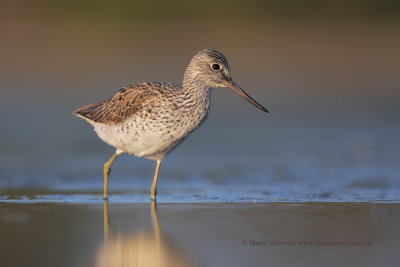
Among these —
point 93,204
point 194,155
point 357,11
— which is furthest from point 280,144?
point 357,11

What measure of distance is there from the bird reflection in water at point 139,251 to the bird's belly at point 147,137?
6.12 feet

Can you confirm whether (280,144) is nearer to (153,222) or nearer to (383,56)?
(153,222)

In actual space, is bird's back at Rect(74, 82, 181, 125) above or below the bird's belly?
above

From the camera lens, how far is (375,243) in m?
7.12

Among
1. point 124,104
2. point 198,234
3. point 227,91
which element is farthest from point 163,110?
point 227,91

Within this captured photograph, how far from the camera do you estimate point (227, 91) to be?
20172 mm

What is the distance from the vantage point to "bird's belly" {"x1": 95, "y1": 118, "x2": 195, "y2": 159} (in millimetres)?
9367

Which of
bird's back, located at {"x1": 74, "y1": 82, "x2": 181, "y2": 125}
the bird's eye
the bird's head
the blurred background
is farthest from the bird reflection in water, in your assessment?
the bird's eye

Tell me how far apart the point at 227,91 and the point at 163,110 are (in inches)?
428

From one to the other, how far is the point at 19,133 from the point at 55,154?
2.00 m

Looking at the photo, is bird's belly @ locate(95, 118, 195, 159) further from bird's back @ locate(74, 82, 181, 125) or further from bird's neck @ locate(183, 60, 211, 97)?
bird's neck @ locate(183, 60, 211, 97)

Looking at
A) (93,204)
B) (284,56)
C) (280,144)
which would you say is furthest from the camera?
(284,56)

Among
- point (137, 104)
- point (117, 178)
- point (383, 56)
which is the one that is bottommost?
point (117, 178)

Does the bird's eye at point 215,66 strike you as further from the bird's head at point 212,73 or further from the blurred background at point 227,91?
the blurred background at point 227,91
